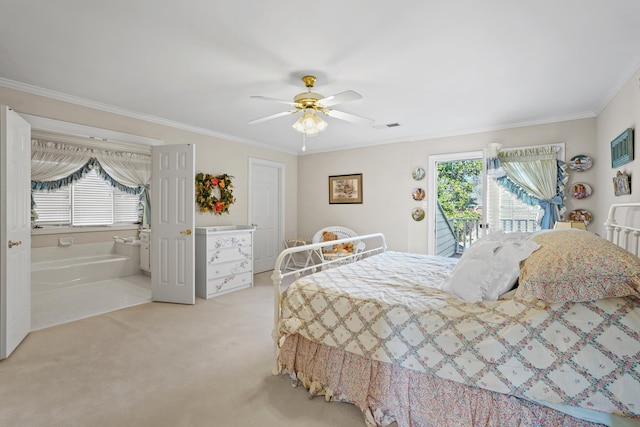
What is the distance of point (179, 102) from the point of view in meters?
3.38

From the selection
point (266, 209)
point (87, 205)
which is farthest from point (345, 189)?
point (87, 205)

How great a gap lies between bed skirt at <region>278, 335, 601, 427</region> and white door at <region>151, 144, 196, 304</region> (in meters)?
2.29

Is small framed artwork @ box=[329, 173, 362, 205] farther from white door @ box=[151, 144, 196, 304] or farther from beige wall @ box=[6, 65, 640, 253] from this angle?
white door @ box=[151, 144, 196, 304]

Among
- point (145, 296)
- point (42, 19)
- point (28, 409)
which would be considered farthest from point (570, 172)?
point (145, 296)

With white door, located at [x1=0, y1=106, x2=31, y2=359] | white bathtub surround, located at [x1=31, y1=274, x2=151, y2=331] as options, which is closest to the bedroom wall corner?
white door, located at [x1=0, y1=106, x2=31, y2=359]

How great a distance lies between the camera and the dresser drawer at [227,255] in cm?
404

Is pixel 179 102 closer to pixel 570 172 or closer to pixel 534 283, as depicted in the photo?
pixel 534 283

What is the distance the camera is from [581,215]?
364cm

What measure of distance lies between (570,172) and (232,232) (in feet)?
14.9

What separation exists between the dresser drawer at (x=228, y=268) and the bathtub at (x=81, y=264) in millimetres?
2355

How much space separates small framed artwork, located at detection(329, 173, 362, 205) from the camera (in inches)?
217

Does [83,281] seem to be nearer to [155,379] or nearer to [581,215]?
[155,379]

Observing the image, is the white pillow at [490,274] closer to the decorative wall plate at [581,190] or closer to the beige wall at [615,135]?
the beige wall at [615,135]

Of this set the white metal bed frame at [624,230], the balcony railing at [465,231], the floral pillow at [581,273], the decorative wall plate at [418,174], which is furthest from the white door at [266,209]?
the white metal bed frame at [624,230]
